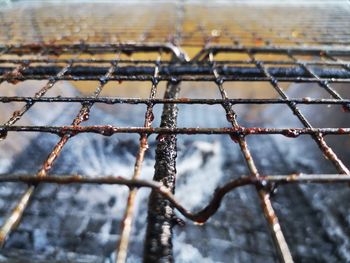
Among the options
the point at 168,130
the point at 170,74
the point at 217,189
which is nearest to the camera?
the point at 217,189

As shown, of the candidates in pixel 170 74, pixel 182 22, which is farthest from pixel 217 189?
pixel 182 22

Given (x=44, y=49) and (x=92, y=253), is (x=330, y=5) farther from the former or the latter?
(x=92, y=253)

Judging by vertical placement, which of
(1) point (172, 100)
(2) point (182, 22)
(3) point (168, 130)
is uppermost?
(2) point (182, 22)

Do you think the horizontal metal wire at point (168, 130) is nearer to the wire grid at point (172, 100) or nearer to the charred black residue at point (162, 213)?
the wire grid at point (172, 100)

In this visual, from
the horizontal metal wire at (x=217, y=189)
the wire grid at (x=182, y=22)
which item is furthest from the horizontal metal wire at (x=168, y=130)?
the wire grid at (x=182, y=22)

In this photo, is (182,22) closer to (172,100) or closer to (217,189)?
(172,100)

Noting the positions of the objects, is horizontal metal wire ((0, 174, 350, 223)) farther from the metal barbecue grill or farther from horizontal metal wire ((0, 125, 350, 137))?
horizontal metal wire ((0, 125, 350, 137))

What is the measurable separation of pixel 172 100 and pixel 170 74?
2.08ft

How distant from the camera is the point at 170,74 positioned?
215cm

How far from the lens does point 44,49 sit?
265 centimetres

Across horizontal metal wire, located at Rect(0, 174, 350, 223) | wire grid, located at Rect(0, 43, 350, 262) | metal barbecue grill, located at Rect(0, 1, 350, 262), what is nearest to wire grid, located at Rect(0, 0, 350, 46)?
metal barbecue grill, located at Rect(0, 1, 350, 262)

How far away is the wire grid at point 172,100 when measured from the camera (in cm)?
98

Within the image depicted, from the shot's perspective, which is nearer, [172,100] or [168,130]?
[168,130]

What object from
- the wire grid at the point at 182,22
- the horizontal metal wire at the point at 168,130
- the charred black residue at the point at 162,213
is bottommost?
the charred black residue at the point at 162,213
